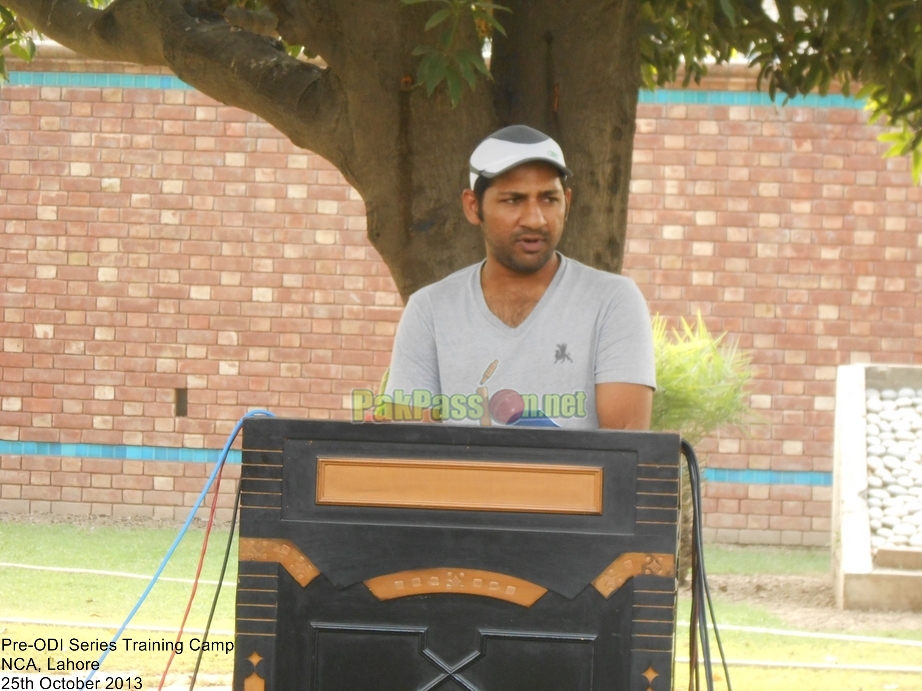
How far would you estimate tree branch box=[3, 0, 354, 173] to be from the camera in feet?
13.1

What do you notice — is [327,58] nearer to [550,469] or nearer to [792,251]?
[550,469]

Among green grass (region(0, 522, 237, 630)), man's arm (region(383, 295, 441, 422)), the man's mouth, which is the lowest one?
green grass (region(0, 522, 237, 630))

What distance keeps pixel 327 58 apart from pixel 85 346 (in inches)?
271

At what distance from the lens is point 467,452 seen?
2.01 meters

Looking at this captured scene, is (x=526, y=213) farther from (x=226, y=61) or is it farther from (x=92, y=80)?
(x=92, y=80)

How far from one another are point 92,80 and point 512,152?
820 centimetres

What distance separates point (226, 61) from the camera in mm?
4125

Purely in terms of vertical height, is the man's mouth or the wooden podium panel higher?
the man's mouth

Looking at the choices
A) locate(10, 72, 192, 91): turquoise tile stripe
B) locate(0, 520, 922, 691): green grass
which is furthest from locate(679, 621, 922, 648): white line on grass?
locate(10, 72, 192, 91): turquoise tile stripe

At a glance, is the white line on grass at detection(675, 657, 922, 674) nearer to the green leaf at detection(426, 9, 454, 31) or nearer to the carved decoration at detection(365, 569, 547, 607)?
the green leaf at detection(426, 9, 454, 31)

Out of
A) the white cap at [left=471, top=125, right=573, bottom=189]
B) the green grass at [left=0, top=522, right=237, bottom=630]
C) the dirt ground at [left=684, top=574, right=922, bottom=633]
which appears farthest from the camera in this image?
the dirt ground at [left=684, top=574, right=922, bottom=633]

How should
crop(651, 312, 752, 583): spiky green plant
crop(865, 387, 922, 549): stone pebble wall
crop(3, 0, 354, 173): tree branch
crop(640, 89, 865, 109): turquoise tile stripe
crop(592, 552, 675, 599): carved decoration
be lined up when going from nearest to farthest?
crop(592, 552, 675, 599): carved decoration, crop(3, 0, 354, 173): tree branch, crop(651, 312, 752, 583): spiky green plant, crop(865, 387, 922, 549): stone pebble wall, crop(640, 89, 865, 109): turquoise tile stripe

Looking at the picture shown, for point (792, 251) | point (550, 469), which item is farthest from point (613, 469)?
point (792, 251)

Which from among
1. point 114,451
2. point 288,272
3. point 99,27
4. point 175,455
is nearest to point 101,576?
point 175,455
